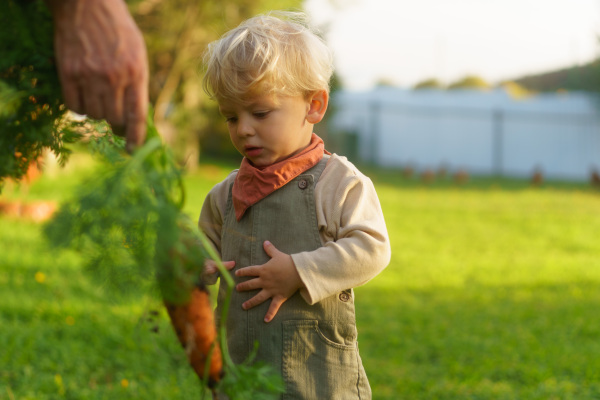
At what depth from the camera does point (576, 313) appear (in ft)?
17.1

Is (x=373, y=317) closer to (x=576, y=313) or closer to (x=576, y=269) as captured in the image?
(x=576, y=313)

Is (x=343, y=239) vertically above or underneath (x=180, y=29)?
underneath

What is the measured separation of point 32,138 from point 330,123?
2108cm

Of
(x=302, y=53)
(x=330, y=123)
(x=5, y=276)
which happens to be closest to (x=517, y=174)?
(x=330, y=123)

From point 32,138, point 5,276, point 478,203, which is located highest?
point 32,138

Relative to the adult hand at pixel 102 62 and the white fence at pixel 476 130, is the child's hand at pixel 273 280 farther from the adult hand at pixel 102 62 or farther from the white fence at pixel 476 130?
the white fence at pixel 476 130

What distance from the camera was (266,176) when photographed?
1.95m

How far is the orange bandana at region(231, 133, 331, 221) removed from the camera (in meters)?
1.94

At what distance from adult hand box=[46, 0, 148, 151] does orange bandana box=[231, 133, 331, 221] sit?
0.54 m

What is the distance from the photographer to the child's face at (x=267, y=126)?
1.89 metres

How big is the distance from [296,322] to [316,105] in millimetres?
672

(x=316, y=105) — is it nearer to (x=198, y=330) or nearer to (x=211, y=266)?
(x=211, y=266)

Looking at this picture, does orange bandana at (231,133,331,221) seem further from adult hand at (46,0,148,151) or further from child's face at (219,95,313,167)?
adult hand at (46,0,148,151)

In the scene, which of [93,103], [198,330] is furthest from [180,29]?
[93,103]
